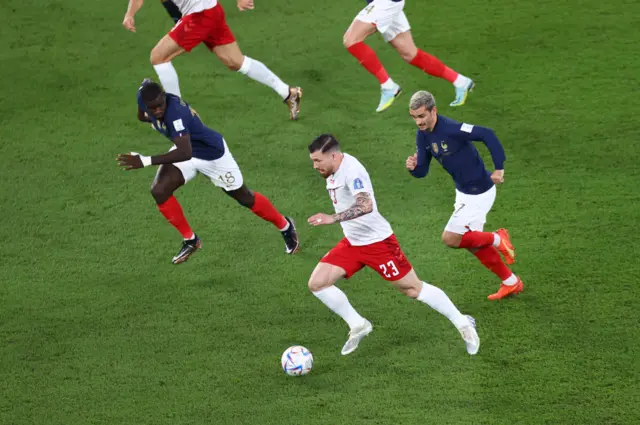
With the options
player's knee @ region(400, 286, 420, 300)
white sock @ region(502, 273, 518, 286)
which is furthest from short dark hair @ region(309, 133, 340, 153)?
white sock @ region(502, 273, 518, 286)

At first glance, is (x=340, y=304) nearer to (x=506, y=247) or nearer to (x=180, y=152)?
(x=506, y=247)

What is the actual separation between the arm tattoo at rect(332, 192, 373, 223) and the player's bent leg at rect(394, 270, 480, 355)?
801 mm

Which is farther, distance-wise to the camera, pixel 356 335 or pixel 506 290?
pixel 506 290

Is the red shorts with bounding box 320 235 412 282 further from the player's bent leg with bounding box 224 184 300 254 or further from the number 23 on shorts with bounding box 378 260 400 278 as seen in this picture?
the player's bent leg with bounding box 224 184 300 254

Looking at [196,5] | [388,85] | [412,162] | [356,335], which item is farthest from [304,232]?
[196,5]

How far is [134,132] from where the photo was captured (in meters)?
12.2

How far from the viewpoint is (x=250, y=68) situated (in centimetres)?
1116

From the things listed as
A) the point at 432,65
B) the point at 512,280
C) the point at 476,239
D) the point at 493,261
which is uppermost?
the point at 432,65

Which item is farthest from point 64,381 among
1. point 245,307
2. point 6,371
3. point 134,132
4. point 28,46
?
point 28,46

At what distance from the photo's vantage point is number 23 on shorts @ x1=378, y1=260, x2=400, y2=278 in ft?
27.1

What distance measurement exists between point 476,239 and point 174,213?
10.0 ft

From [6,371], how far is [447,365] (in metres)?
3.98

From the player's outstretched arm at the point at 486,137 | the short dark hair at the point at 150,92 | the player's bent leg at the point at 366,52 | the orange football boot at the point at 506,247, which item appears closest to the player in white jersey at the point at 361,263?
the orange football boot at the point at 506,247

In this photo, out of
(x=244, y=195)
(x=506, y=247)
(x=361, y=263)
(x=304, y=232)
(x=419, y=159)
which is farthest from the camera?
(x=304, y=232)
